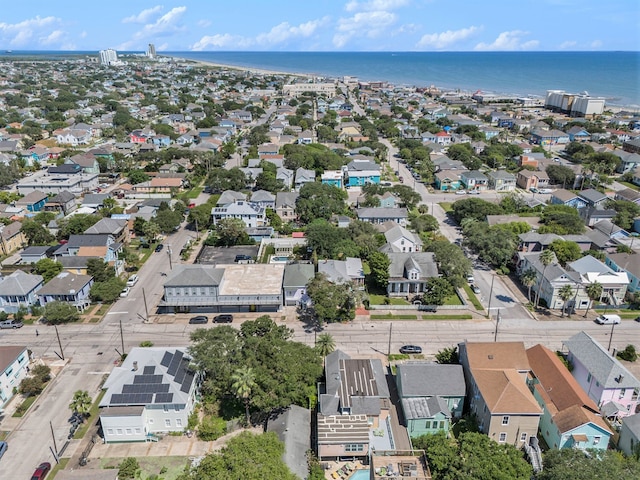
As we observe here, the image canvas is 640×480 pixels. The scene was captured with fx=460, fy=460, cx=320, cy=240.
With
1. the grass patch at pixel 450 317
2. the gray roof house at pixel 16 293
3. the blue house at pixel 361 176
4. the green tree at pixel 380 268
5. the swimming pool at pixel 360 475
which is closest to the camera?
the swimming pool at pixel 360 475

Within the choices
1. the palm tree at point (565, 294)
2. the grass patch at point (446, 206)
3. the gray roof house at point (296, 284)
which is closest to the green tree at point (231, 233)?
the gray roof house at point (296, 284)

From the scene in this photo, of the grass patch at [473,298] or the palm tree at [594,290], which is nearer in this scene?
the palm tree at [594,290]

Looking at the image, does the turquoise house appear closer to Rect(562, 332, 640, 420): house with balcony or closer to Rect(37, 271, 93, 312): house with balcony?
Rect(562, 332, 640, 420): house with balcony

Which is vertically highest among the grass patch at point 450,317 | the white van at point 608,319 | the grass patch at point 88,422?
the white van at point 608,319

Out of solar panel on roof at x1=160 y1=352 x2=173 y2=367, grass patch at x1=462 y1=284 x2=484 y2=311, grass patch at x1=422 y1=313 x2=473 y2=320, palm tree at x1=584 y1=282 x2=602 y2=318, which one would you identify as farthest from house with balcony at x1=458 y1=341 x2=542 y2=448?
solar panel on roof at x1=160 y1=352 x2=173 y2=367

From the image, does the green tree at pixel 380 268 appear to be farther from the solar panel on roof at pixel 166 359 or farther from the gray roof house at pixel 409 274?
the solar panel on roof at pixel 166 359

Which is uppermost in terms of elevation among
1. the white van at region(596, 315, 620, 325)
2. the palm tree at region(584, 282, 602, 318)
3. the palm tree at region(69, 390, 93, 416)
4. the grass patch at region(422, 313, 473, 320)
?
the palm tree at region(584, 282, 602, 318)

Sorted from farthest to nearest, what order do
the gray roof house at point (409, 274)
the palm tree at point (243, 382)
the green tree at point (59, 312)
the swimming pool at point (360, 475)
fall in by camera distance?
the gray roof house at point (409, 274)
the green tree at point (59, 312)
the palm tree at point (243, 382)
the swimming pool at point (360, 475)
